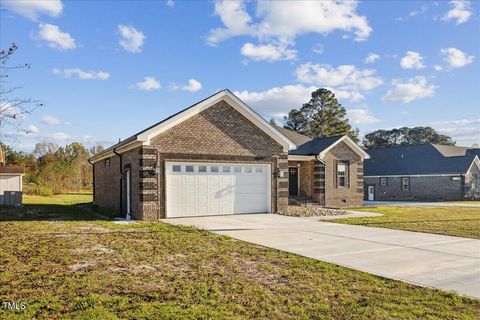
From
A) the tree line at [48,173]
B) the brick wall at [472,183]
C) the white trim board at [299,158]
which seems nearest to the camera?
the white trim board at [299,158]

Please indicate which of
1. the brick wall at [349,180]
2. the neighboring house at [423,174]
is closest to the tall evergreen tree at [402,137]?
the neighboring house at [423,174]

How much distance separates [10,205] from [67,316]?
869 inches

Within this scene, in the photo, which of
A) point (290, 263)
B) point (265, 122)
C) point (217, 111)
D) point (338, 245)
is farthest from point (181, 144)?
point (290, 263)

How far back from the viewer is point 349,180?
25.2m

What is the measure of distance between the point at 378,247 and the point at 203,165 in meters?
9.11

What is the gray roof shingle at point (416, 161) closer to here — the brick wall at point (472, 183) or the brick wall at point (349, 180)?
the brick wall at point (472, 183)

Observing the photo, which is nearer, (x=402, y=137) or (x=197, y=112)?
(x=197, y=112)

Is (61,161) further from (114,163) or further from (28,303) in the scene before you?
(28,303)

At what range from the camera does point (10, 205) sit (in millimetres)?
23328

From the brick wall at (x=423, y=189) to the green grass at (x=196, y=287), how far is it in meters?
33.6

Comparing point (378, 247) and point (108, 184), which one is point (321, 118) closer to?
point (108, 184)

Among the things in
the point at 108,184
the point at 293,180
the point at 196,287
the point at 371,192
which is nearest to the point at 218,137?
the point at 108,184

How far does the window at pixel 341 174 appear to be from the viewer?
24875 mm

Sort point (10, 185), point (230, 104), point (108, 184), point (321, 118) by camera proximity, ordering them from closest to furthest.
→ point (230, 104) → point (108, 184) → point (10, 185) → point (321, 118)
